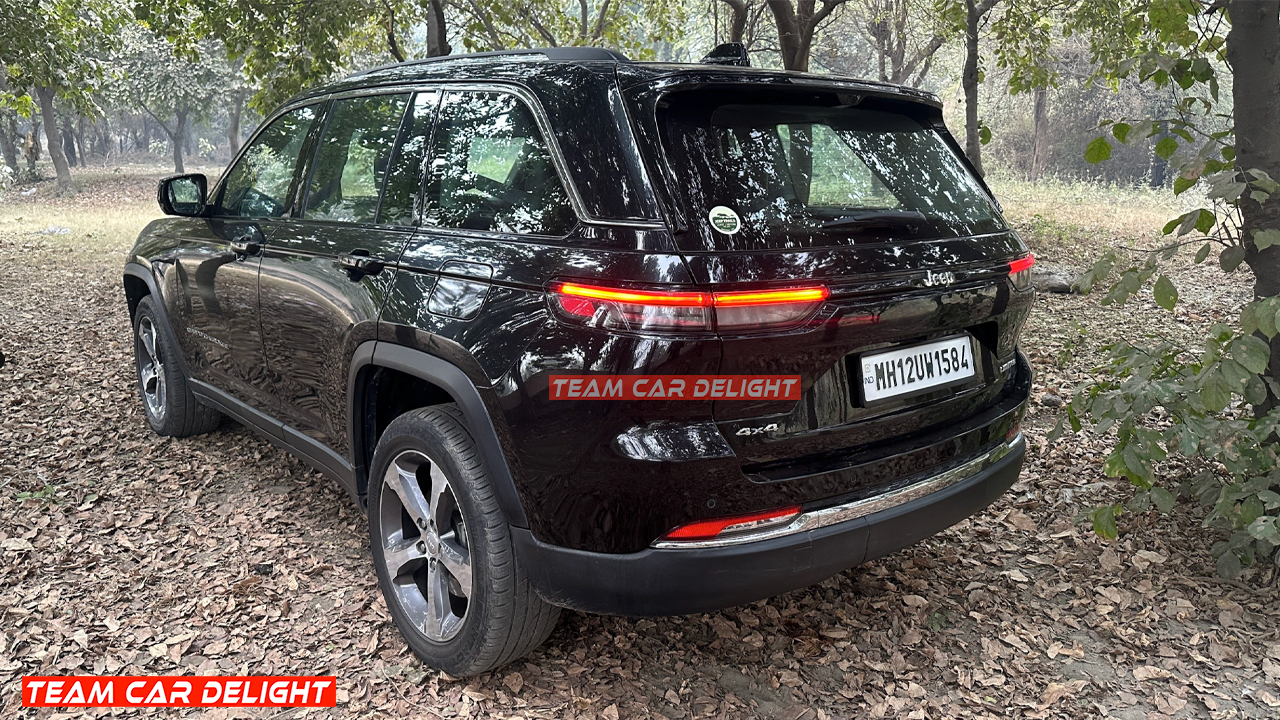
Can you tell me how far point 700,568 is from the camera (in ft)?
7.09

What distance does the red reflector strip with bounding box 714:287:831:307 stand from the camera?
2043 mm

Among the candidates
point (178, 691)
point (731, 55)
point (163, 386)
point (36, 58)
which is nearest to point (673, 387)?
point (731, 55)

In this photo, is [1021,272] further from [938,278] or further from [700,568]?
[700,568]

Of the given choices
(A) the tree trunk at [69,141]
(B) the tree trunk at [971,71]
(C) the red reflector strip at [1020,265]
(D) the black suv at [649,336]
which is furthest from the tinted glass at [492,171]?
(A) the tree trunk at [69,141]

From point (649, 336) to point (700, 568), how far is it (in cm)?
58

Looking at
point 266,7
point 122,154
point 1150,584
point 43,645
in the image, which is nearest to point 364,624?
point 43,645

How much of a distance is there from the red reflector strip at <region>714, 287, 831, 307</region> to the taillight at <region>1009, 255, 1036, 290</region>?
86 centimetres

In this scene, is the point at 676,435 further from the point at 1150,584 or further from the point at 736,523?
the point at 1150,584

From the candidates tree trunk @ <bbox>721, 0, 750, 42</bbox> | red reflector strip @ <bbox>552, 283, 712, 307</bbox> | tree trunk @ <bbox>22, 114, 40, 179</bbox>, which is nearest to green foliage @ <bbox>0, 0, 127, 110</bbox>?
tree trunk @ <bbox>721, 0, 750, 42</bbox>

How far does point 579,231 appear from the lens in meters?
A: 2.23

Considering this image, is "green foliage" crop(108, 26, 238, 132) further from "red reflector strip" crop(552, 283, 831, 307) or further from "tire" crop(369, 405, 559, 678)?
"red reflector strip" crop(552, 283, 831, 307)

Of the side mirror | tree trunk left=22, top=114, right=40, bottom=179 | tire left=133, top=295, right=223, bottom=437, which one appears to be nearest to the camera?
the side mirror

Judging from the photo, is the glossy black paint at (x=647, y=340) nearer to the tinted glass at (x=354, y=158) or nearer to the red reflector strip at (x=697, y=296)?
the red reflector strip at (x=697, y=296)

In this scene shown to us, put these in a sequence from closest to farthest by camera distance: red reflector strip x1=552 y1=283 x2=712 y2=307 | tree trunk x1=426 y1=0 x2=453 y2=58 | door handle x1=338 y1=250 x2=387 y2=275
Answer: red reflector strip x1=552 y1=283 x2=712 y2=307, door handle x1=338 y1=250 x2=387 y2=275, tree trunk x1=426 y1=0 x2=453 y2=58
